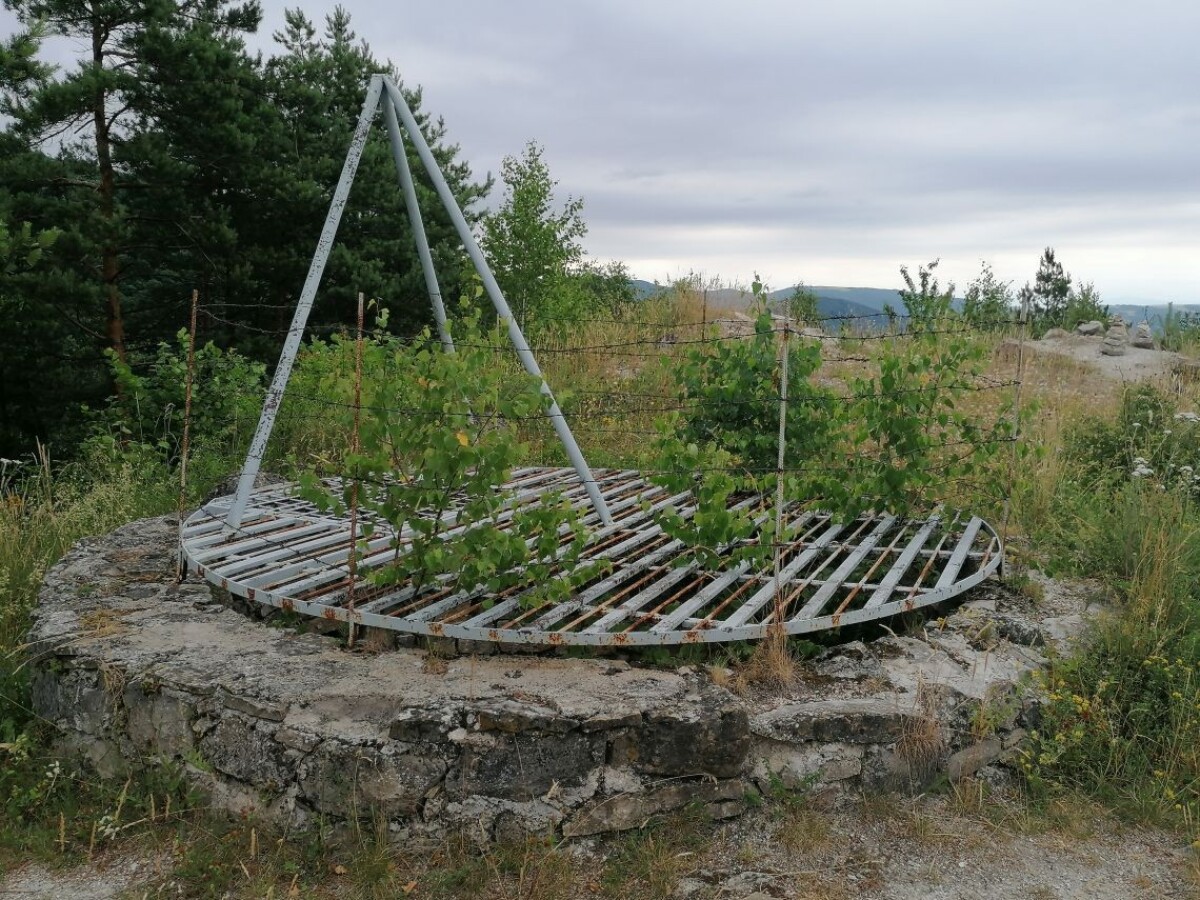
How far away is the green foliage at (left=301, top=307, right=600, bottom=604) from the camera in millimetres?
3684

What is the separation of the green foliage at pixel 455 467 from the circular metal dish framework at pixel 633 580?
0.18 meters

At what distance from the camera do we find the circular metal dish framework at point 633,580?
3.82m

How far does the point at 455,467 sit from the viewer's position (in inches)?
145

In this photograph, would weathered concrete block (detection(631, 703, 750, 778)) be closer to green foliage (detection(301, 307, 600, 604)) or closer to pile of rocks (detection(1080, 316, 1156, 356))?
green foliage (detection(301, 307, 600, 604))

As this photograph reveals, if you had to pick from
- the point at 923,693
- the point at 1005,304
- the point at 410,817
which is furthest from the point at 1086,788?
the point at 1005,304

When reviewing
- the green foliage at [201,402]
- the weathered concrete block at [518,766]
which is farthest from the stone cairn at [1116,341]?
the weathered concrete block at [518,766]

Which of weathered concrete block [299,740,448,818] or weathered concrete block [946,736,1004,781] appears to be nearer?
weathered concrete block [299,740,448,818]

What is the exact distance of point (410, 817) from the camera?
3.21 meters

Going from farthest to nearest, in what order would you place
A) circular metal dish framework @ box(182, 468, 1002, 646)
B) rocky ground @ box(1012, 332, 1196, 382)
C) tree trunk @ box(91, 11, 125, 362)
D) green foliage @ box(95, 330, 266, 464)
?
rocky ground @ box(1012, 332, 1196, 382), tree trunk @ box(91, 11, 125, 362), green foliage @ box(95, 330, 266, 464), circular metal dish framework @ box(182, 468, 1002, 646)

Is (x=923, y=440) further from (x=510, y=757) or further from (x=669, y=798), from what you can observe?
(x=510, y=757)

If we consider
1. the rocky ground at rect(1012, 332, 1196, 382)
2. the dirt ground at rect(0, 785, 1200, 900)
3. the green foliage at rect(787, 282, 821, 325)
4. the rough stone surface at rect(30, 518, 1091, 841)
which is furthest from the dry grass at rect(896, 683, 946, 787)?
the green foliage at rect(787, 282, 821, 325)

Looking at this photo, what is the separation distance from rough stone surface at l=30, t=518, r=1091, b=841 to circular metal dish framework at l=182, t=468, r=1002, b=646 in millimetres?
144

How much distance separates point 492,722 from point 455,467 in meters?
1.00

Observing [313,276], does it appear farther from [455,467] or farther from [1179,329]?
[1179,329]
